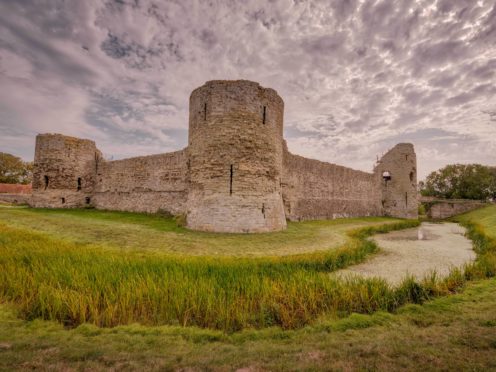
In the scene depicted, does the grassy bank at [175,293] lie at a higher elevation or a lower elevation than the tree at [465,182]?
lower

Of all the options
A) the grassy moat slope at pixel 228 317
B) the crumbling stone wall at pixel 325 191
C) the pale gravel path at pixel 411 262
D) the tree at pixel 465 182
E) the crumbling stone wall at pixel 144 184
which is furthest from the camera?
the tree at pixel 465 182

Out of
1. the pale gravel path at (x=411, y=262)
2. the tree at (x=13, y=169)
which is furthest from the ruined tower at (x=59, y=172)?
the tree at (x=13, y=169)

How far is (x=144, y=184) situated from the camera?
1798cm

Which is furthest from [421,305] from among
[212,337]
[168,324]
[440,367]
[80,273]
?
[80,273]

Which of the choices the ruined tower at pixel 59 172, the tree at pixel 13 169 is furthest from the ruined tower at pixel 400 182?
the tree at pixel 13 169

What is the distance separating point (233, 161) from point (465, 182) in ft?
153

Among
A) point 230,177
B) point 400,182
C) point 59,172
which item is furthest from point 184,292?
point 400,182

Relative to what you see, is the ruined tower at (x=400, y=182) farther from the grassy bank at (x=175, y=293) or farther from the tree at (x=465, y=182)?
the grassy bank at (x=175, y=293)

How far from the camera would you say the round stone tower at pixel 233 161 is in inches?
418

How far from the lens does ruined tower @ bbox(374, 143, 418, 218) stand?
26.4 meters

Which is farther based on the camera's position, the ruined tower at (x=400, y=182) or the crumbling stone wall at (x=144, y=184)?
the ruined tower at (x=400, y=182)

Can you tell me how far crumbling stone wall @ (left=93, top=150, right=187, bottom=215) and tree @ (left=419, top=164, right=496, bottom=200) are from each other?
4546 cm

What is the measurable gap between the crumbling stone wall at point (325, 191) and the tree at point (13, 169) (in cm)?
4966

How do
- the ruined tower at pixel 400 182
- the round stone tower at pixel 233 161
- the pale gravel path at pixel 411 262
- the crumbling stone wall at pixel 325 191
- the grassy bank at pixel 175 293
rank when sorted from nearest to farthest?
the grassy bank at pixel 175 293
the pale gravel path at pixel 411 262
the round stone tower at pixel 233 161
the crumbling stone wall at pixel 325 191
the ruined tower at pixel 400 182
